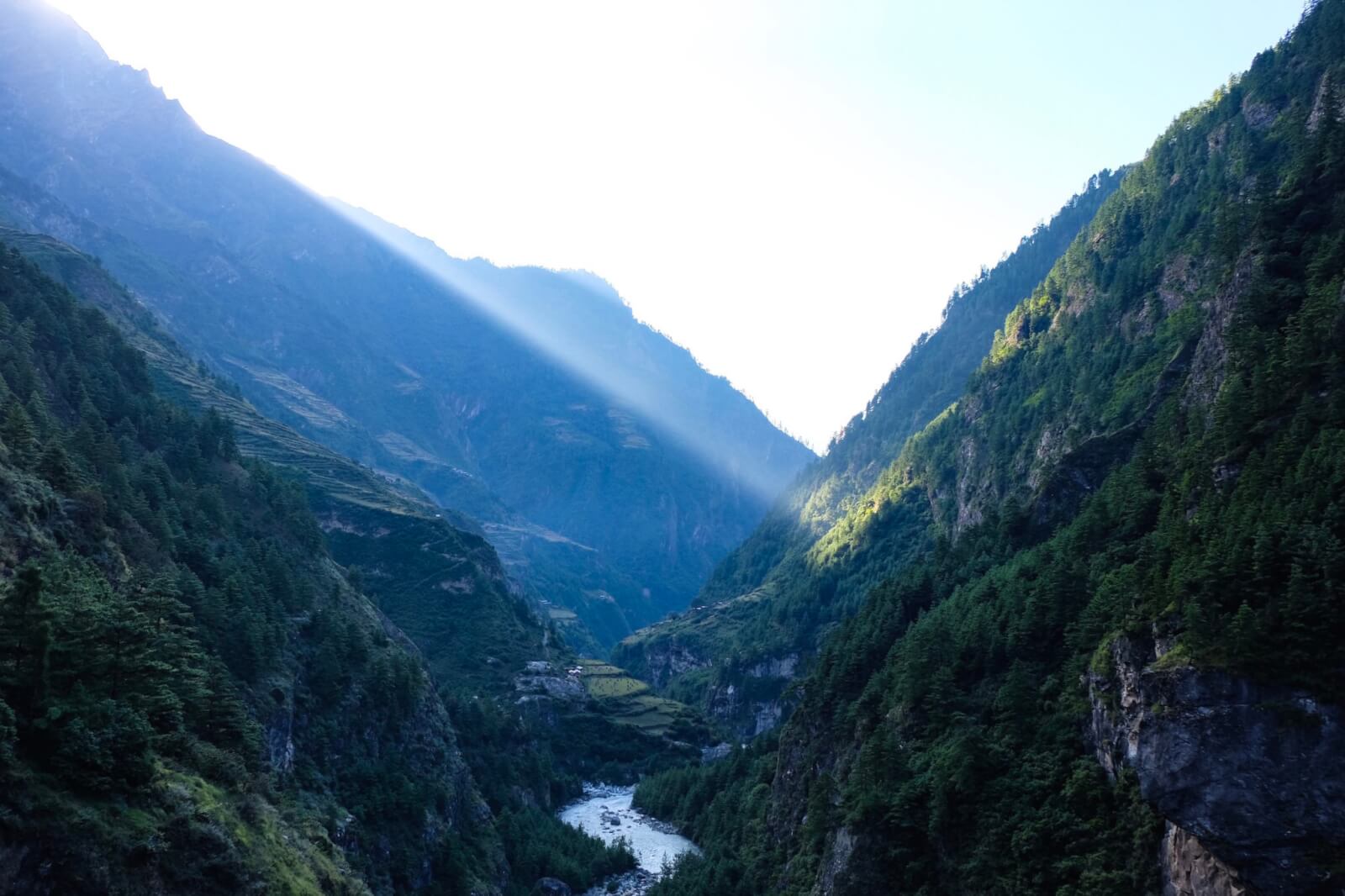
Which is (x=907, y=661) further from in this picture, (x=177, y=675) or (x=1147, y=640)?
(x=177, y=675)

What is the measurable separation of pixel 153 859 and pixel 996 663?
66816 millimetres

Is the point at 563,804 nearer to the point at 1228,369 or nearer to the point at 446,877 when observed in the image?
the point at 446,877

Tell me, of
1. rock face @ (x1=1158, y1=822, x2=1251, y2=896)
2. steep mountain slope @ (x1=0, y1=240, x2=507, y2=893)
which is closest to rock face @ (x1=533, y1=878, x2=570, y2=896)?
steep mountain slope @ (x1=0, y1=240, x2=507, y2=893)

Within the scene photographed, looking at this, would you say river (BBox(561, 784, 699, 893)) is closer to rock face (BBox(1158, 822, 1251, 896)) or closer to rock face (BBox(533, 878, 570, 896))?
rock face (BBox(533, 878, 570, 896))

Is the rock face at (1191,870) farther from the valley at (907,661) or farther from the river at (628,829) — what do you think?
the river at (628,829)

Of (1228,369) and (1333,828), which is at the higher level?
(1228,369)

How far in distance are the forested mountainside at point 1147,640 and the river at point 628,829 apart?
11.3 m

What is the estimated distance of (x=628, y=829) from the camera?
6289 inches

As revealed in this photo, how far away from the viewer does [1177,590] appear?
56.0 m

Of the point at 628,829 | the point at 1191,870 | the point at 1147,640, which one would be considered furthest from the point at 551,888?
the point at 1191,870

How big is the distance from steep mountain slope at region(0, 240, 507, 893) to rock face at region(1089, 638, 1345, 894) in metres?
58.1

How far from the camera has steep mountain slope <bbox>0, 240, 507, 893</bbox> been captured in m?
48.3

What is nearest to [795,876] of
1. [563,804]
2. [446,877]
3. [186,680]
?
[446,877]

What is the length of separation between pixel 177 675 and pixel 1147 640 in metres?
70.0
